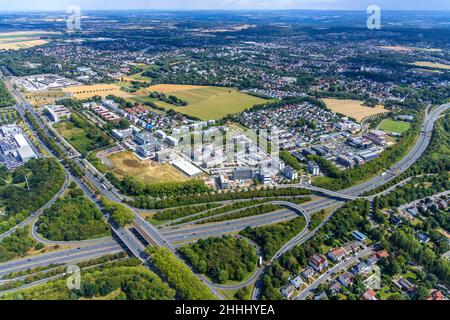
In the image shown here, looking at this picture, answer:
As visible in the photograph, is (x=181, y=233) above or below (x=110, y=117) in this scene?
Answer: below

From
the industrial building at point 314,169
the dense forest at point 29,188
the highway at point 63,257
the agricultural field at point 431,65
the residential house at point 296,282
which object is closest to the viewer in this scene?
the residential house at point 296,282

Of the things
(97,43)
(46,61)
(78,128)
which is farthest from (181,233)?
(97,43)

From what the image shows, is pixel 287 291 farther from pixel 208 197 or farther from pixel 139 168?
pixel 139 168

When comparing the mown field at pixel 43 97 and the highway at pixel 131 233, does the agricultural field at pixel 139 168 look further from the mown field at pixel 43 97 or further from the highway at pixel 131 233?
the mown field at pixel 43 97

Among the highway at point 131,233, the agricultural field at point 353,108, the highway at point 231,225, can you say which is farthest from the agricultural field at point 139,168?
the agricultural field at point 353,108

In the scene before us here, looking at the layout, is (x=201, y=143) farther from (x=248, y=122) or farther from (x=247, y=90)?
(x=247, y=90)

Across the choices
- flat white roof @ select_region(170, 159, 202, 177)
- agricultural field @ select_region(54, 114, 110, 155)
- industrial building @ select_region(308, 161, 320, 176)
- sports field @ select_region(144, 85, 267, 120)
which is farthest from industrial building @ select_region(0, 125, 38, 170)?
industrial building @ select_region(308, 161, 320, 176)

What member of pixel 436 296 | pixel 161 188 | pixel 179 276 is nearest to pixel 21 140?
pixel 161 188
